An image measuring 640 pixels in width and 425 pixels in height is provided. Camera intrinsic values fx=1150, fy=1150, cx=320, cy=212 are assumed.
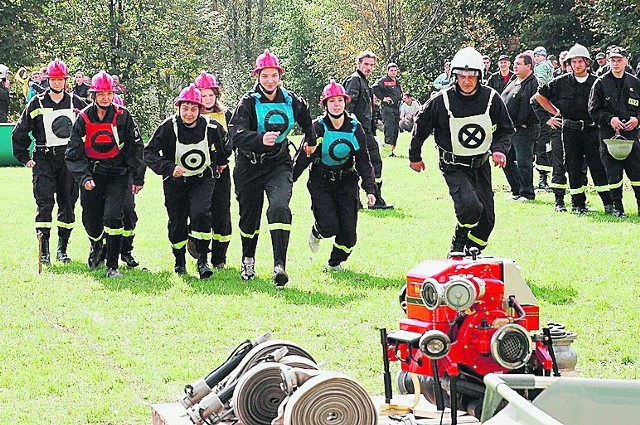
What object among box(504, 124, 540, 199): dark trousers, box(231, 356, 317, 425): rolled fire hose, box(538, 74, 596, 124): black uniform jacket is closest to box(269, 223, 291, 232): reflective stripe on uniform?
box(231, 356, 317, 425): rolled fire hose

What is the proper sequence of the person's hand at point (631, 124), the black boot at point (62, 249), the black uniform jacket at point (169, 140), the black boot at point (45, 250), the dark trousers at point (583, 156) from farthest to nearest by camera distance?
the dark trousers at point (583, 156) → the person's hand at point (631, 124) → the black boot at point (62, 249) → the black boot at point (45, 250) → the black uniform jacket at point (169, 140)

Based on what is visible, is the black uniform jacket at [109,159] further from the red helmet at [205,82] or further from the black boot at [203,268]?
the red helmet at [205,82]

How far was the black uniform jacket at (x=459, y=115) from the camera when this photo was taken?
10.9 m

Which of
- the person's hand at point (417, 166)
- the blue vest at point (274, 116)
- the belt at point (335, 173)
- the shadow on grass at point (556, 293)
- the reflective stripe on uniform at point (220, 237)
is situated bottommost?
the shadow on grass at point (556, 293)

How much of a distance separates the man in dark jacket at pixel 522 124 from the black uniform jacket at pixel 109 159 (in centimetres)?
779

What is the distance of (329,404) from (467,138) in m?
5.70

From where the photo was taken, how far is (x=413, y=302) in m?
6.68

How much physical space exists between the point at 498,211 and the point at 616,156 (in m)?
2.32

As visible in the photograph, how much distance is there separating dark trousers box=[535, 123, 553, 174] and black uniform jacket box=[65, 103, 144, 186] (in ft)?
29.5

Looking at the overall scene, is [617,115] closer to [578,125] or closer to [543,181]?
[578,125]

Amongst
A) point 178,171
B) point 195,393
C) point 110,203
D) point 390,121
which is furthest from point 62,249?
point 390,121

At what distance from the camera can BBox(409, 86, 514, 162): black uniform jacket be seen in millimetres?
10852

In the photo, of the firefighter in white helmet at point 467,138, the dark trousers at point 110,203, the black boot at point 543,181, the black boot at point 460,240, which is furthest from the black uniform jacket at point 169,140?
the black boot at point 543,181

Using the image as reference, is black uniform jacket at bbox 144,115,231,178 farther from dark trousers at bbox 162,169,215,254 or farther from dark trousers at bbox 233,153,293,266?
dark trousers at bbox 233,153,293,266
